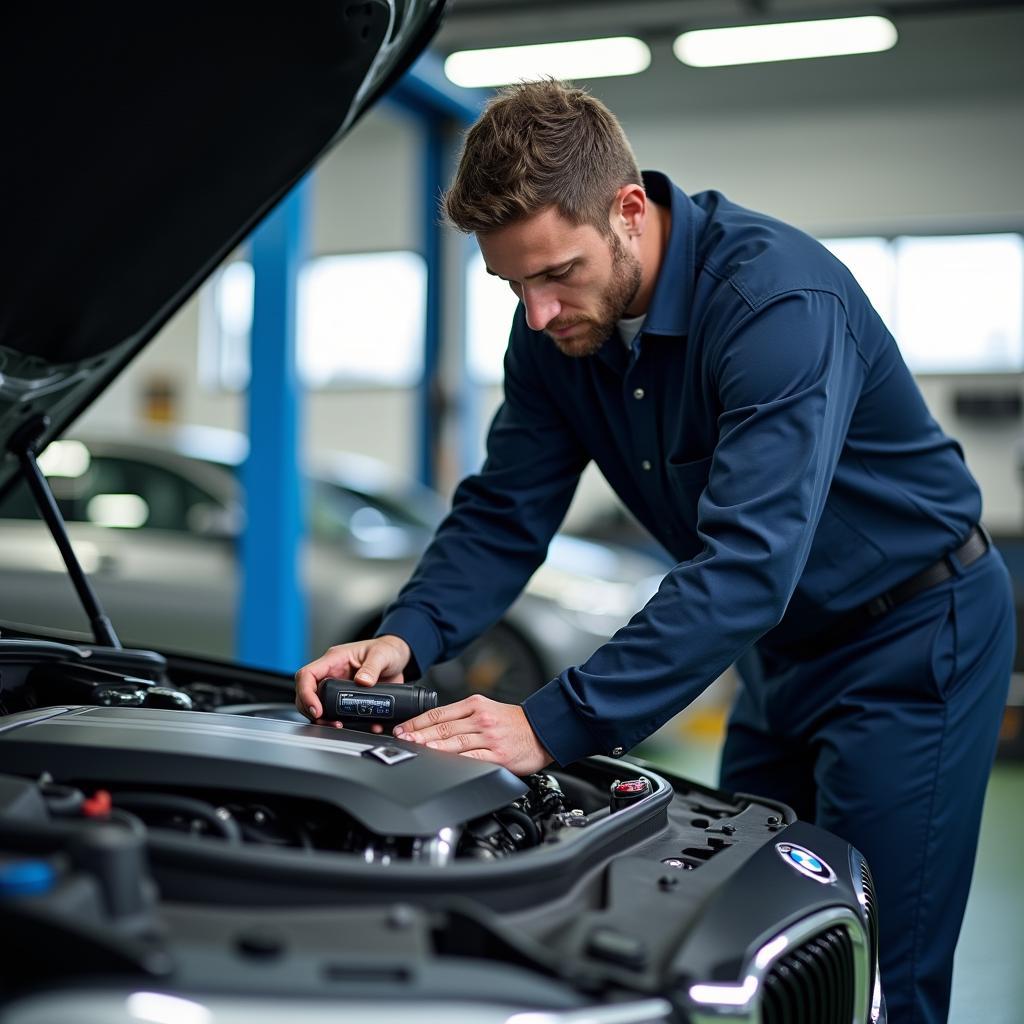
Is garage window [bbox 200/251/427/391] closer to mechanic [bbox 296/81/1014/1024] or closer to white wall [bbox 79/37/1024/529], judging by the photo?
white wall [bbox 79/37/1024/529]

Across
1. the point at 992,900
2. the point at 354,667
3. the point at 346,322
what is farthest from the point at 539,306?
the point at 346,322

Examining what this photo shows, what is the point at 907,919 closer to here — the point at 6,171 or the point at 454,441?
the point at 6,171

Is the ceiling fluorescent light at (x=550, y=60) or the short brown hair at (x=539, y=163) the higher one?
the ceiling fluorescent light at (x=550, y=60)

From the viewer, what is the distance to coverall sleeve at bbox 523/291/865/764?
1408 millimetres

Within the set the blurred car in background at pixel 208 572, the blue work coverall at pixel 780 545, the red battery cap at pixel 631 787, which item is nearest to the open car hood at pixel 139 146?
the blue work coverall at pixel 780 545

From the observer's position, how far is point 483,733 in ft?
4.52

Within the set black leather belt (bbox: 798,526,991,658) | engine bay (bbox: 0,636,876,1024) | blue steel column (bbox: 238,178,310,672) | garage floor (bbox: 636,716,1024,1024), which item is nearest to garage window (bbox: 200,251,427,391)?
garage floor (bbox: 636,716,1024,1024)

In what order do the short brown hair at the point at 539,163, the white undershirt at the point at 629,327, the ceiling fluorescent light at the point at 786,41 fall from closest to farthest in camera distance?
1. the short brown hair at the point at 539,163
2. the white undershirt at the point at 629,327
3. the ceiling fluorescent light at the point at 786,41

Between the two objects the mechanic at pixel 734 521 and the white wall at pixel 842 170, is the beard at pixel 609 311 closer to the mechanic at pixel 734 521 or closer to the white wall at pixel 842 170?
the mechanic at pixel 734 521

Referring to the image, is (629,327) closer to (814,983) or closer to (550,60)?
(814,983)

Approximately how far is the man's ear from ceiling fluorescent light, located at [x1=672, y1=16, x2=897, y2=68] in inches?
232

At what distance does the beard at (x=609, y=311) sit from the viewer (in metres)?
1.66

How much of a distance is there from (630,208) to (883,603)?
26.8 inches

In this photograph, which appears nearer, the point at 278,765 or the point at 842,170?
the point at 278,765
